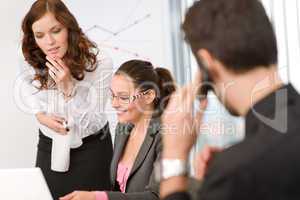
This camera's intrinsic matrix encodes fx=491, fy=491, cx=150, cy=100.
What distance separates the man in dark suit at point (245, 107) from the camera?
0.68 meters

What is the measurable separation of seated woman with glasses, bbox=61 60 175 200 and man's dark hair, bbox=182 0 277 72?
2.54 feet

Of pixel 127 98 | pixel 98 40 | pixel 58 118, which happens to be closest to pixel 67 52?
pixel 58 118

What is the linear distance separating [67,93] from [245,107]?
1.26 meters

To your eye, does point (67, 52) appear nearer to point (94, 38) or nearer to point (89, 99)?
point (89, 99)

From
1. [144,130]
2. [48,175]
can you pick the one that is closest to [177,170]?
[144,130]

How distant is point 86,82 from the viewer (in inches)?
76.0

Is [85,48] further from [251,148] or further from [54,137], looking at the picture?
[251,148]

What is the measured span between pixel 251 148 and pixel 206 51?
166 mm

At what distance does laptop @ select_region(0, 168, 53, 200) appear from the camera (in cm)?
114

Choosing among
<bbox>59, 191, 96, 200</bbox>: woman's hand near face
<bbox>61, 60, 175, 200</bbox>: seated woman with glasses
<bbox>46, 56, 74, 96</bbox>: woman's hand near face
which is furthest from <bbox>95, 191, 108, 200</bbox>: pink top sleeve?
<bbox>46, 56, 74, 96</bbox>: woman's hand near face

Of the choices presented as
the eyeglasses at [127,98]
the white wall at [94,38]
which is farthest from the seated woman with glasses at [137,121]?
the white wall at [94,38]

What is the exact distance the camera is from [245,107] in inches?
29.8

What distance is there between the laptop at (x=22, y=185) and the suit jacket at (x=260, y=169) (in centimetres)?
57

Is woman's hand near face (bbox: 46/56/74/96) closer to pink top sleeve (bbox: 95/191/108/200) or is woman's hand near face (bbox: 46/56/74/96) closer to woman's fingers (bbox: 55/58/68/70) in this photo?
woman's fingers (bbox: 55/58/68/70)
